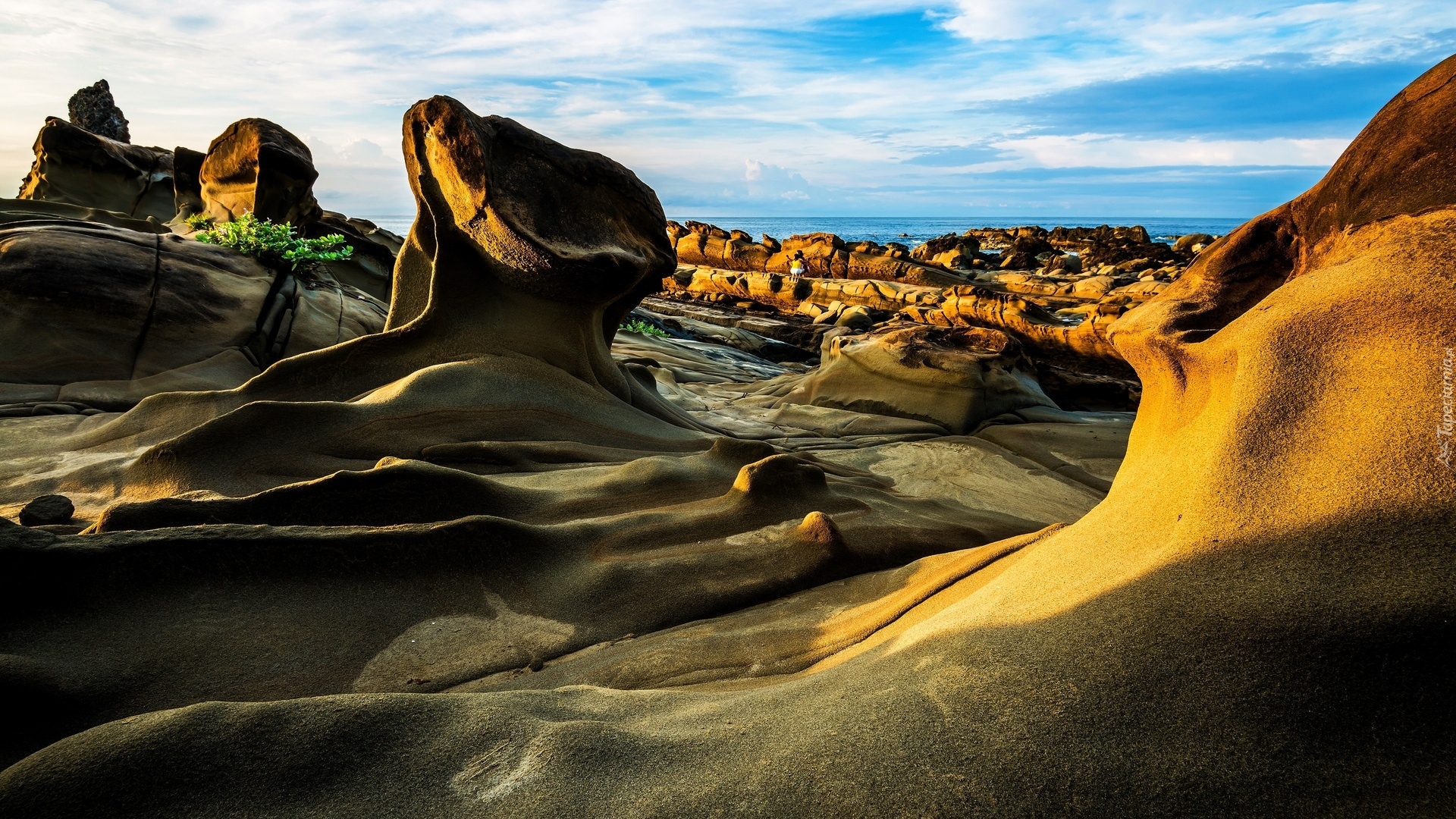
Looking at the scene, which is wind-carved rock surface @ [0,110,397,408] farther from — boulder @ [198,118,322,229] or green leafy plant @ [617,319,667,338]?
green leafy plant @ [617,319,667,338]

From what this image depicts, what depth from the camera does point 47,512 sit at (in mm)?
2697

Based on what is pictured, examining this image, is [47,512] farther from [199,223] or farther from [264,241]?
[199,223]

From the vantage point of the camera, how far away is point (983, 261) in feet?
98.5

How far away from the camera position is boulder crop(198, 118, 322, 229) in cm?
784

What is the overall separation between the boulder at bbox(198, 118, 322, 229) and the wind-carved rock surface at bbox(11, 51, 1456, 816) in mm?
5396

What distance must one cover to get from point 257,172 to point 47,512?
623cm

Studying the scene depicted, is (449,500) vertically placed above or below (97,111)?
below

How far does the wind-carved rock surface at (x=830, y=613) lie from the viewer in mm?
1229

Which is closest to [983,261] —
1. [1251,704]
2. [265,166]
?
[265,166]

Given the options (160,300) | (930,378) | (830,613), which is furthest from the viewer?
(930,378)

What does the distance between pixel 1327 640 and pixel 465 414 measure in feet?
10.8

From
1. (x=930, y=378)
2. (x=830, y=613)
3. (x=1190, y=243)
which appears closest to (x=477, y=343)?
(x=830, y=613)

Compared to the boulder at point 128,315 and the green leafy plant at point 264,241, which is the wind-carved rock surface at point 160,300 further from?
the green leafy plant at point 264,241

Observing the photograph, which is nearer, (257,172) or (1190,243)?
(257,172)
